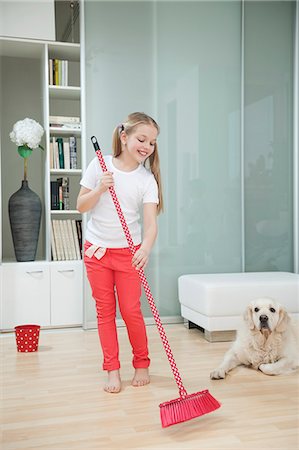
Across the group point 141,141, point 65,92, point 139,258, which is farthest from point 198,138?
point 139,258

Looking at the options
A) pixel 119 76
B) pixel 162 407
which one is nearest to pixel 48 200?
pixel 119 76

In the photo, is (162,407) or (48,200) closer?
(162,407)

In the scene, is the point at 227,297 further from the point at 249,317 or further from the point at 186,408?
the point at 186,408

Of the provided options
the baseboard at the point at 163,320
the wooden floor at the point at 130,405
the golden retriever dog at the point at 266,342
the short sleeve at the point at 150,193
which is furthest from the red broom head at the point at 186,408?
the baseboard at the point at 163,320

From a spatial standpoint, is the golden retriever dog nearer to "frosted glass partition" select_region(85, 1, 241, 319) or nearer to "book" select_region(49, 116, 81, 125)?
"frosted glass partition" select_region(85, 1, 241, 319)

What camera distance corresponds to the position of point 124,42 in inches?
157

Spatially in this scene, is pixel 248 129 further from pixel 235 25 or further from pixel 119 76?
pixel 119 76

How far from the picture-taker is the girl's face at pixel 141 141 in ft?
→ 8.40

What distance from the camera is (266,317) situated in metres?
2.79

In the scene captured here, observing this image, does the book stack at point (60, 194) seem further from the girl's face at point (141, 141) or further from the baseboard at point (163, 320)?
the girl's face at point (141, 141)

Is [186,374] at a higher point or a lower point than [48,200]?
lower

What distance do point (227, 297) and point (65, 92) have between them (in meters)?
1.85

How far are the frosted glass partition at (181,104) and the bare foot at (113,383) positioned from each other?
56.8 inches

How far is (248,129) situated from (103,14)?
1297 millimetres
